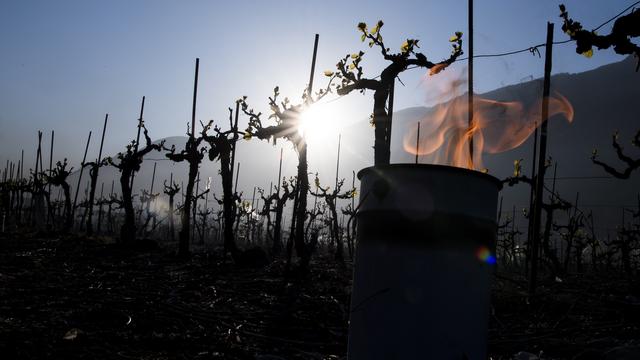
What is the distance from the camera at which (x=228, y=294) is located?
7.14m

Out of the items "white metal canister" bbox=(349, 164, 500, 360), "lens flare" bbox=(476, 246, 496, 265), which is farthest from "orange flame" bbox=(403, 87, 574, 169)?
"white metal canister" bbox=(349, 164, 500, 360)

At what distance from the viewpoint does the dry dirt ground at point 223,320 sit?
376cm

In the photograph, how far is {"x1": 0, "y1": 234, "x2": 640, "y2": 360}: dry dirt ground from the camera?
3758 mm

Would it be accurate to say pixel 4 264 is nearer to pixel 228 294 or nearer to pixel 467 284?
pixel 228 294

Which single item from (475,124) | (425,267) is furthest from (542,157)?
(425,267)

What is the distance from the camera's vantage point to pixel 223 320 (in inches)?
199

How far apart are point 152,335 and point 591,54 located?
17.5ft

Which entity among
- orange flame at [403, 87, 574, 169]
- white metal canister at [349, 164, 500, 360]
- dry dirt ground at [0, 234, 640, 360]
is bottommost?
dry dirt ground at [0, 234, 640, 360]

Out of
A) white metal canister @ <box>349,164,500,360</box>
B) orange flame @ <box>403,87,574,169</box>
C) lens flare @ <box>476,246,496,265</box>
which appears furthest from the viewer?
orange flame @ <box>403,87,574,169</box>

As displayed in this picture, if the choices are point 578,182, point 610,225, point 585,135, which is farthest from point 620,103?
point 610,225

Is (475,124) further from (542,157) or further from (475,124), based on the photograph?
(542,157)

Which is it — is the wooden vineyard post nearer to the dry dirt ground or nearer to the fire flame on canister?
the fire flame on canister

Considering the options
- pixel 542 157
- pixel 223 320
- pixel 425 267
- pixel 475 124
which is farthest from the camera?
pixel 542 157

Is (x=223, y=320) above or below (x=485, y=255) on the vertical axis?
below
